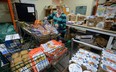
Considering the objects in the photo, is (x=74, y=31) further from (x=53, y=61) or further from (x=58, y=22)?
(x=53, y=61)

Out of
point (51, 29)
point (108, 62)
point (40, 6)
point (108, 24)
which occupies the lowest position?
point (108, 62)

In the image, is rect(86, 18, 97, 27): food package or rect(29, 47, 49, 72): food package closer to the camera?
rect(29, 47, 49, 72): food package

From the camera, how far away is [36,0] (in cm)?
260

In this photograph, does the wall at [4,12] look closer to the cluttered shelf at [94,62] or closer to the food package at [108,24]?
the cluttered shelf at [94,62]

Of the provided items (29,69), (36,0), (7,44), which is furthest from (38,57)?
(36,0)

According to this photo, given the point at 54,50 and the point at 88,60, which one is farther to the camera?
the point at 54,50

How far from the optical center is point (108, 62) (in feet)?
2.29

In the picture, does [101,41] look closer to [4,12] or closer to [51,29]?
[51,29]

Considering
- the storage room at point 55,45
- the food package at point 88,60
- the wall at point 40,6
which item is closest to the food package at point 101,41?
the storage room at point 55,45

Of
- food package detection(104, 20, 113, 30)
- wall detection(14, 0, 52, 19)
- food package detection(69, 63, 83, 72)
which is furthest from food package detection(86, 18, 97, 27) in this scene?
wall detection(14, 0, 52, 19)

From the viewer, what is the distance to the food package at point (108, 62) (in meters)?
0.66

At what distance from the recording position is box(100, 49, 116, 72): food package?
661 millimetres

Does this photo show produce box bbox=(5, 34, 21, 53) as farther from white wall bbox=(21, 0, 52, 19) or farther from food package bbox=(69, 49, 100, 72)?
white wall bbox=(21, 0, 52, 19)

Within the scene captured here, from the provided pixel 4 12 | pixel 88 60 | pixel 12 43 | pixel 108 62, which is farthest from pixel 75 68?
pixel 4 12
